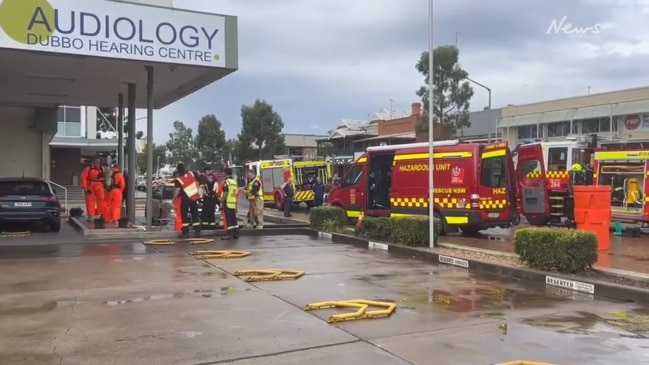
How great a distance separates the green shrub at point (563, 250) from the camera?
9.13 metres

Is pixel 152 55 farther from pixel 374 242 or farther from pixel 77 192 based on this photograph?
pixel 77 192

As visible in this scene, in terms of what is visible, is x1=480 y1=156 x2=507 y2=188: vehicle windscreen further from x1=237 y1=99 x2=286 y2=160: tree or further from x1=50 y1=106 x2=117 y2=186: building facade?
x1=237 y1=99 x2=286 y2=160: tree

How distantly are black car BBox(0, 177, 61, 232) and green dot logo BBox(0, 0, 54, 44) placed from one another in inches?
179

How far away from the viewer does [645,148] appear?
55.9ft

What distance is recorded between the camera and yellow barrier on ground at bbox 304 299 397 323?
6559 mm

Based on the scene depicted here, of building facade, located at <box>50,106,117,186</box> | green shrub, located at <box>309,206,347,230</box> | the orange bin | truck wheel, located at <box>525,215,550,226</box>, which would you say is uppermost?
building facade, located at <box>50,106,117,186</box>

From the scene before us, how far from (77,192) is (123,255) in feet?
95.7

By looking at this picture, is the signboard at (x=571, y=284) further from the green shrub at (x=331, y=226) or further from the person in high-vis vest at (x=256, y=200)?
the person in high-vis vest at (x=256, y=200)

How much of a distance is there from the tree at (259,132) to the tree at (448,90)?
20843 millimetres

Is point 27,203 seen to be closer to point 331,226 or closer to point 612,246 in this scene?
point 331,226

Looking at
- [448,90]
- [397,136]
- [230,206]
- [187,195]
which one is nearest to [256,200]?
[230,206]

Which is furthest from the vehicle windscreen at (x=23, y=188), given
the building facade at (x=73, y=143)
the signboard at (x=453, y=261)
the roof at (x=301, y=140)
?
the roof at (x=301, y=140)

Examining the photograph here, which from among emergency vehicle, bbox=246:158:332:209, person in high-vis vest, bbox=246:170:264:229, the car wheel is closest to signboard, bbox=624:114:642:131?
emergency vehicle, bbox=246:158:332:209

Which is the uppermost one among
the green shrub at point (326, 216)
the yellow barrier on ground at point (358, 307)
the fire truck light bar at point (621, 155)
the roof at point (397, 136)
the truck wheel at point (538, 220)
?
the roof at point (397, 136)
